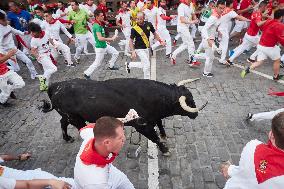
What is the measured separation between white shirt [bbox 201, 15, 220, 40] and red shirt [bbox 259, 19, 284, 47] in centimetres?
153

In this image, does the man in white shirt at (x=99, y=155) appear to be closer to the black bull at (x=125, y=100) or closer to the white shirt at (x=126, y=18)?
the black bull at (x=125, y=100)

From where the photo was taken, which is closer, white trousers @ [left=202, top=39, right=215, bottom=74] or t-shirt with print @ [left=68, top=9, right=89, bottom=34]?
white trousers @ [left=202, top=39, right=215, bottom=74]

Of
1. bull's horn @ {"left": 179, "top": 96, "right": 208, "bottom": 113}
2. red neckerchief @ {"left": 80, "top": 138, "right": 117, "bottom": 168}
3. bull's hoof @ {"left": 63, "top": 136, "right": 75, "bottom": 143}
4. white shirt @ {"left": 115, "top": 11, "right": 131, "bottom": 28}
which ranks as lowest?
white shirt @ {"left": 115, "top": 11, "right": 131, "bottom": 28}

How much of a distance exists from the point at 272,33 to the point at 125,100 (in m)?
5.36

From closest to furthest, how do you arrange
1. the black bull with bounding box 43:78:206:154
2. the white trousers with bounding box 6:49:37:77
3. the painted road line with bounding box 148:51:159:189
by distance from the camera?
the painted road line with bounding box 148:51:159:189 < the black bull with bounding box 43:78:206:154 < the white trousers with bounding box 6:49:37:77

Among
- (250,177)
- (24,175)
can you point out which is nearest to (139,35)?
(24,175)

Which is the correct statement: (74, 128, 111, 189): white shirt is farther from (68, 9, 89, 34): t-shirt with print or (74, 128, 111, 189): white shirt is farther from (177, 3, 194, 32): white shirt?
(68, 9, 89, 34): t-shirt with print

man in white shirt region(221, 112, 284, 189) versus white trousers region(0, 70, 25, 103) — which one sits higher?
man in white shirt region(221, 112, 284, 189)

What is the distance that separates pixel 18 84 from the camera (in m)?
8.13

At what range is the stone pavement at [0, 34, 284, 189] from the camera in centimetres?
536

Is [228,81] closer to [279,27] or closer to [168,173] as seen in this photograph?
[279,27]

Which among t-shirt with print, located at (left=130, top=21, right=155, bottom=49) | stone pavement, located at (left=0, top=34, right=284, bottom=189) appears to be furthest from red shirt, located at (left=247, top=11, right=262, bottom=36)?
t-shirt with print, located at (left=130, top=21, right=155, bottom=49)

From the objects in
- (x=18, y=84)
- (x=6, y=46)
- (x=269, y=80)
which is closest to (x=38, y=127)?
(x=18, y=84)

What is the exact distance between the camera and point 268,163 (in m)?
2.73
